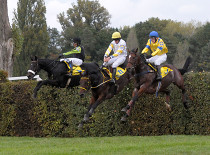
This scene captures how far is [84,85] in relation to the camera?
1086 cm

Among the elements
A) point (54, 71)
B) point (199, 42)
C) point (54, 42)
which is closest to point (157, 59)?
point (54, 71)

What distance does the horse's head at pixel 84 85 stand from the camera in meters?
10.7

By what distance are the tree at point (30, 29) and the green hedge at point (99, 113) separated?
3052 cm

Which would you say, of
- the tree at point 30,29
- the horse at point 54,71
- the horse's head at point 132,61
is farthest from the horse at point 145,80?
the tree at point 30,29

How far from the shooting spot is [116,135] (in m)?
13.0

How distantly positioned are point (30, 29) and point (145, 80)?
3693cm

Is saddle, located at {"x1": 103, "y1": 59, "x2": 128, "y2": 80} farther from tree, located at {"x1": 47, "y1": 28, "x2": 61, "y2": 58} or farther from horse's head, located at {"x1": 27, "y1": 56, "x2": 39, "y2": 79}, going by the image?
tree, located at {"x1": 47, "y1": 28, "x2": 61, "y2": 58}

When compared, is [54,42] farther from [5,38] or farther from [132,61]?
[132,61]

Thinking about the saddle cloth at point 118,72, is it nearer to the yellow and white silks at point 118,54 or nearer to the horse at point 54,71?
the yellow and white silks at point 118,54

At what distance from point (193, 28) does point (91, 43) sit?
3409 centimetres

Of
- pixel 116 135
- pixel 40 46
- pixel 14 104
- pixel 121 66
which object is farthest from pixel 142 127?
pixel 40 46

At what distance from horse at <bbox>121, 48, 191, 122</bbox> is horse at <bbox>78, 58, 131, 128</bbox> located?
2.13ft

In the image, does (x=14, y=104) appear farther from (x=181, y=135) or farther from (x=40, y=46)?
(x=40, y=46)

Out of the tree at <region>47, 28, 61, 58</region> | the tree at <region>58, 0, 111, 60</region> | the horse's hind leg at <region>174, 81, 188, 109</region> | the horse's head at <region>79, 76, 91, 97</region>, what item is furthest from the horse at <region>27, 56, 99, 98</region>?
the tree at <region>58, 0, 111, 60</region>
